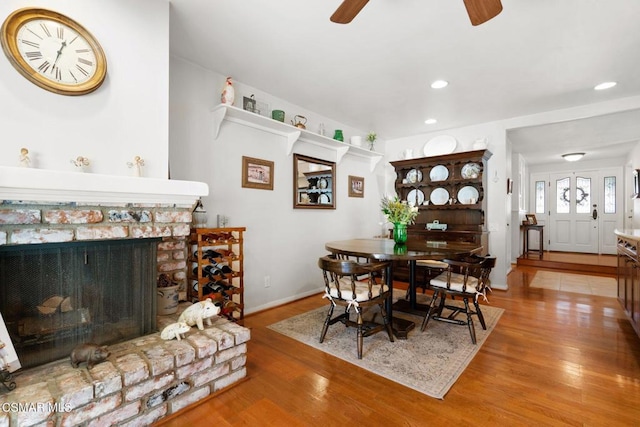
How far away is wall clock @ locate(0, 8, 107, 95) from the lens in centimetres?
144

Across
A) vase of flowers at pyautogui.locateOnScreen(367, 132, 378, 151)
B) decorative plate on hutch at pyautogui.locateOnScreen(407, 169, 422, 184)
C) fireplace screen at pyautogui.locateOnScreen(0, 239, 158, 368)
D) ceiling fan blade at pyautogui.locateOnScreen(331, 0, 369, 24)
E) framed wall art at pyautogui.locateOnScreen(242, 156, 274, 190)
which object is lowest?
fireplace screen at pyautogui.locateOnScreen(0, 239, 158, 368)

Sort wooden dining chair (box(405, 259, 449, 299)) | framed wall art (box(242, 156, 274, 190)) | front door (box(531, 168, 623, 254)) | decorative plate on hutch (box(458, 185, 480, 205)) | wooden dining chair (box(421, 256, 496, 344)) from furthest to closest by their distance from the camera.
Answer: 1. front door (box(531, 168, 623, 254))
2. decorative plate on hutch (box(458, 185, 480, 205))
3. wooden dining chair (box(405, 259, 449, 299))
4. framed wall art (box(242, 156, 274, 190))
5. wooden dining chair (box(421, 256, 496, 344))

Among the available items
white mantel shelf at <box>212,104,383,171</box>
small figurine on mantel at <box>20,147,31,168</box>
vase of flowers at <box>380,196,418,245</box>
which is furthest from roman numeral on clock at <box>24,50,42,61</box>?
vase of flowers at <box>380,196,418,245</box>

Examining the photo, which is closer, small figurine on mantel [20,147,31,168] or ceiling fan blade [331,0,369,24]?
small figurine on mantel [20,147,31,168]

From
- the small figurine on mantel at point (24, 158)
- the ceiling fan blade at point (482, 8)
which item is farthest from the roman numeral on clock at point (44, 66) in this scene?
the ceiling fan blade at point (482, 8)

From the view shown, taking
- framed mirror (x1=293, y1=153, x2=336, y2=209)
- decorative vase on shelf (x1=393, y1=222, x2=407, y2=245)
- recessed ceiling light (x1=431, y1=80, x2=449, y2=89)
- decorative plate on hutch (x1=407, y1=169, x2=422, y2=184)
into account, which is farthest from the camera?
decorative plate on hutch (x1=407, y1=169, x2=422, y2=184)

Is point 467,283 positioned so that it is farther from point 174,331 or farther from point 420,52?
point 174,331

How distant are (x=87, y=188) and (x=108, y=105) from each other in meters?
0.57

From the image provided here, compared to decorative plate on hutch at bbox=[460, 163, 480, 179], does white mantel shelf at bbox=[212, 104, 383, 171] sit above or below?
above

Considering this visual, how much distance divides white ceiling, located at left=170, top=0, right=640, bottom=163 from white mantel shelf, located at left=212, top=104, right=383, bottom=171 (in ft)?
1.32

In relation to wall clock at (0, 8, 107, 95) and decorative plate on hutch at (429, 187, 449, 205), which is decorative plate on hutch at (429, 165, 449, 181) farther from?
wall clock at (0, 8, 107, 95)

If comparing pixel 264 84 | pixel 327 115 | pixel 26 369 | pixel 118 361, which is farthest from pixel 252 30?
pixel 26 369

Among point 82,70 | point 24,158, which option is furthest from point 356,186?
point 24,158

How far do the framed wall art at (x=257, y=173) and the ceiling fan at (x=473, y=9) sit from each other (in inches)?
71.2
